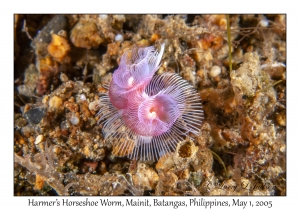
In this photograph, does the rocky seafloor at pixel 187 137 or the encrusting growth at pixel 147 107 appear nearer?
the encrusting growth at pixel 147 107

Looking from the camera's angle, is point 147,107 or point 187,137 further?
point 187,137

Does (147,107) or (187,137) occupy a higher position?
(147,107)
